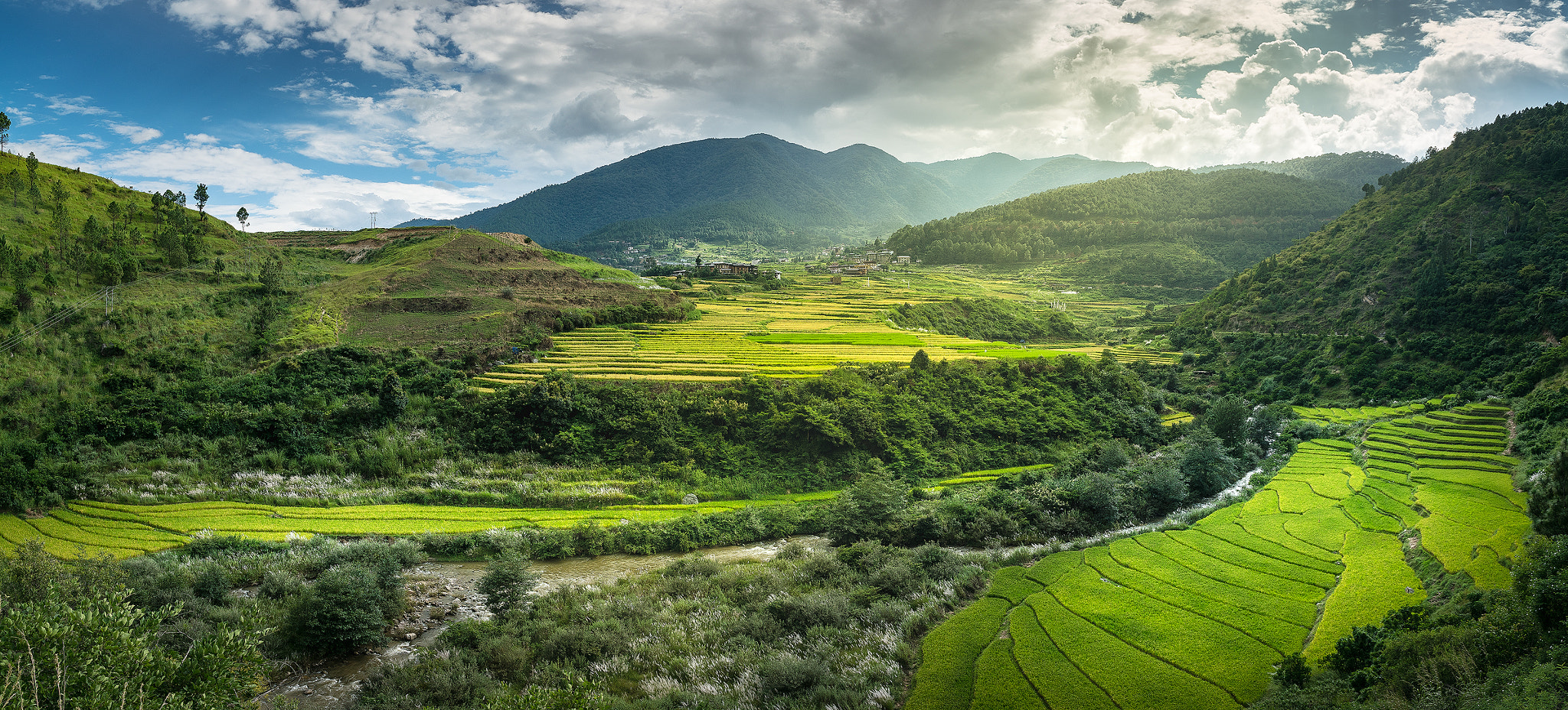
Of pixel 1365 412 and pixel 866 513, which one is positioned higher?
pixel 866 513

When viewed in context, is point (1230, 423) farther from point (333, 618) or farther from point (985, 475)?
point (333, 618)

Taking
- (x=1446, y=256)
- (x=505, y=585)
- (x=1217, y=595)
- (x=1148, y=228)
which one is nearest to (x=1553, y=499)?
(x=1217, y=595)

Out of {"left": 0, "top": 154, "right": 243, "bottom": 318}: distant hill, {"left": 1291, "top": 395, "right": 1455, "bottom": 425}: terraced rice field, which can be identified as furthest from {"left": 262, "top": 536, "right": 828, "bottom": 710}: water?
{"left": 1291, "top": 395, "right": 1455, "bottom": 425}: terraced rice field

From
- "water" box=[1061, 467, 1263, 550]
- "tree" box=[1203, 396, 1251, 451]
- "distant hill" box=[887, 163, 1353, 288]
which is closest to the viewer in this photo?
"water" box=[1061, 467, 1263, 550]

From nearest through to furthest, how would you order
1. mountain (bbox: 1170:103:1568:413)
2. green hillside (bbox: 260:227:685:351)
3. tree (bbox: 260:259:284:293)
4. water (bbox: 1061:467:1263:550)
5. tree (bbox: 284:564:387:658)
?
tree (bbox: 284:564:387:658) < water (bbox: 1061:467:1263:550) < mountain (bbox: 1170:103:1568:413) < green hillside (bbox: 260:227:685:351) < tree (bbox: 260:259:284:293)

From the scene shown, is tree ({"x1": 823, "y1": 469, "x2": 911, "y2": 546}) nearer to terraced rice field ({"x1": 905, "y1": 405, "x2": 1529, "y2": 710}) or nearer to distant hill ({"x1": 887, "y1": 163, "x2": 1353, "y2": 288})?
terraced rice field ({"x1": 905, "y1": 405, "x2": 1529, "y2": 710})

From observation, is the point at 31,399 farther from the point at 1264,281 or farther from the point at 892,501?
the point at 1264,281

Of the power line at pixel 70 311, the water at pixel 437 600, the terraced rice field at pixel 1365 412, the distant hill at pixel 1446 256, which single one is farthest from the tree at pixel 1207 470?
the power line at pixel 70 311
